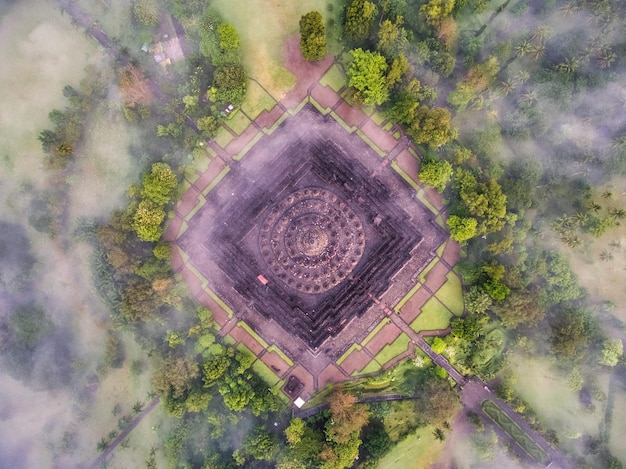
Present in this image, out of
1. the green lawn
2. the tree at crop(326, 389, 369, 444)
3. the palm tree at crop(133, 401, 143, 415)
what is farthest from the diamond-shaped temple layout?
the palm tree at crop(133, 401, 143, 415)

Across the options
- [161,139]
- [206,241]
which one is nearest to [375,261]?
[206,241]

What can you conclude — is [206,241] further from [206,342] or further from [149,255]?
[206,342]

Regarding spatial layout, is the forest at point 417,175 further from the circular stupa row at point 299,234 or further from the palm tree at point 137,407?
the circular stupa row at point 299,234

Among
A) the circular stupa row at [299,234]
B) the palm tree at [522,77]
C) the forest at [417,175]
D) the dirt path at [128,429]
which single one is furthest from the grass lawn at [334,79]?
the dirt path at [128,429]

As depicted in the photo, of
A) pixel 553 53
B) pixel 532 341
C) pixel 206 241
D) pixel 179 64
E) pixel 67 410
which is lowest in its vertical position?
pixel 67 410

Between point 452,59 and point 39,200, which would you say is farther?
point 39,200

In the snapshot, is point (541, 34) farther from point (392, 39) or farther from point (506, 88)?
point (392, 39)

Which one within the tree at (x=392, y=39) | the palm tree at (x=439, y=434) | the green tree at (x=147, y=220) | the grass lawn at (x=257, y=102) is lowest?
the palm tree at (x=439, y=434)

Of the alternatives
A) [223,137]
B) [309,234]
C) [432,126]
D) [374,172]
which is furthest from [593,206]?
[223,137]
